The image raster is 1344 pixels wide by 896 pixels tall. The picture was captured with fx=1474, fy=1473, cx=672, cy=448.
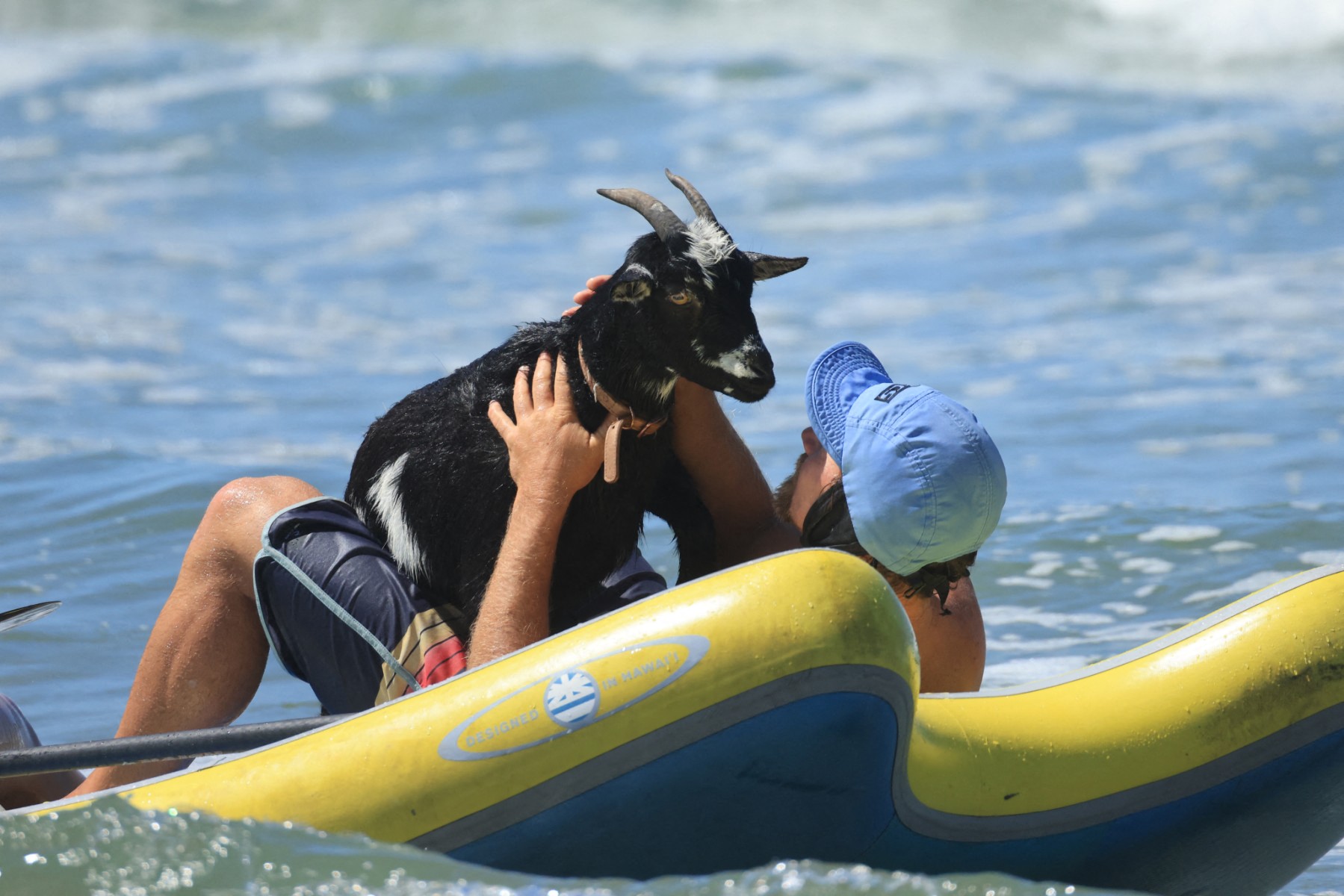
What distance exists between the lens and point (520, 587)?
2979 mm

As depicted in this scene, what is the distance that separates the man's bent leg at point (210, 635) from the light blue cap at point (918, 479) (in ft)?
4.10

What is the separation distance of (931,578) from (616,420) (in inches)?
30.9

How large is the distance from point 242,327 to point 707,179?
6031 mm

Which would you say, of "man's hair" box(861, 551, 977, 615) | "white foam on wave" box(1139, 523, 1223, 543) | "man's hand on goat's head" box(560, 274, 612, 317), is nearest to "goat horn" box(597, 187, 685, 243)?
"man's hand on goat's head" box(560, 274, 612, 317)

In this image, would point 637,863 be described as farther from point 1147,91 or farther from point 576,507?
point 1147,91

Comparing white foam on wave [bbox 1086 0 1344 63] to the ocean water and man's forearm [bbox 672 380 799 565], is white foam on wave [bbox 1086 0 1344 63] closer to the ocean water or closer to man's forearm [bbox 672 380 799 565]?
the ocean water

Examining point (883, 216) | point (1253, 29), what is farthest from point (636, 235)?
point (1253, 29)

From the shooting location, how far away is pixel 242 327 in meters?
10.2

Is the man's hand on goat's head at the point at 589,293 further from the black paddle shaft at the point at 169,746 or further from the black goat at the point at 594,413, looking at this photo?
the black paddle shaft at the point at 169,746

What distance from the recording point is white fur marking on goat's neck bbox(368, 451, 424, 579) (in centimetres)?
A: 334

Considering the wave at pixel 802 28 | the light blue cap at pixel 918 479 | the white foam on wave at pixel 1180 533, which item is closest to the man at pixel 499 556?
the light blue cap at pixel 918 479

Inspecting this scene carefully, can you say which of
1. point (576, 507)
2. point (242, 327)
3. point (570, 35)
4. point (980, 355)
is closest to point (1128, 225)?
point (980, 355)

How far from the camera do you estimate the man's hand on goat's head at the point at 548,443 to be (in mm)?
3090

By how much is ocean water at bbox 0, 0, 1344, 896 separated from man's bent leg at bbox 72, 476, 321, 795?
Result: 44 cm
